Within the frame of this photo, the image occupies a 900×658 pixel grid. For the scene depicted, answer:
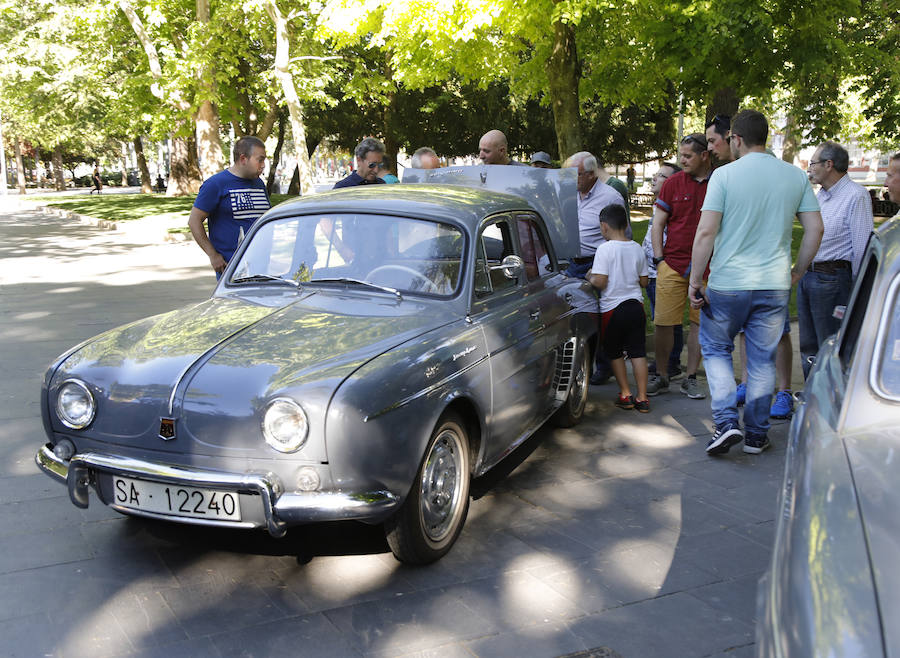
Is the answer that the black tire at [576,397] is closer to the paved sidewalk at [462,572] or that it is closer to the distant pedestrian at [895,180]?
the paved sidewalk at [462,572]

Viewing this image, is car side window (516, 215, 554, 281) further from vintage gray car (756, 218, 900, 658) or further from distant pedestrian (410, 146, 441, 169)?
distant pedestrian (410, 146, 441, 169)

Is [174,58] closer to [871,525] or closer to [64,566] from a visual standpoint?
[64,566]

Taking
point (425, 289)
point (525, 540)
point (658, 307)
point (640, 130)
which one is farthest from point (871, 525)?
point (640, 130)

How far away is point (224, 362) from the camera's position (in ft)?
12.9

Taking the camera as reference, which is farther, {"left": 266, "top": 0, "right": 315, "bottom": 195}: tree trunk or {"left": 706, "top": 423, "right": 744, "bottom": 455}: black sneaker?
{"left": 266, "top": 0, "right": 315, "bottom": 195}: tree trunk

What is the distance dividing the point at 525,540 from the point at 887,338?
2.17m

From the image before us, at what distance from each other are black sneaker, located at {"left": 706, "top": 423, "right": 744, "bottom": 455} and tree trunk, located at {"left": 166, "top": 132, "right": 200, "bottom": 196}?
117 feet

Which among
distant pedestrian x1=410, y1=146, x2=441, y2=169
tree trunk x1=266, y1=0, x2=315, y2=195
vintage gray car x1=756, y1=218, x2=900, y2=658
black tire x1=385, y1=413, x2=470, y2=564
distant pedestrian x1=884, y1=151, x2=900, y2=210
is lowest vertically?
black tire x1=385, y1=413, x2=470, y2=564

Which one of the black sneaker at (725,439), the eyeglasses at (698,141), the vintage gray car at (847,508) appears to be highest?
the eyeglasses at (698,141)

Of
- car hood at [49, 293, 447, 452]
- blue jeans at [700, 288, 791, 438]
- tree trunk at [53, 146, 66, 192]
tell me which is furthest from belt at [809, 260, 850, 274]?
tree trunk at [53, 146, 66, 192]

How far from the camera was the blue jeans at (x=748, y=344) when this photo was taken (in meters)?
5.65

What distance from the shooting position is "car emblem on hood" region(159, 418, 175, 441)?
148 inches

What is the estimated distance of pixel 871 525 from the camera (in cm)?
219

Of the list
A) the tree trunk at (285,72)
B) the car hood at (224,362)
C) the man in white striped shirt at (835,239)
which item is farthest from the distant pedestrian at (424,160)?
the tree trunk at (285,72)
